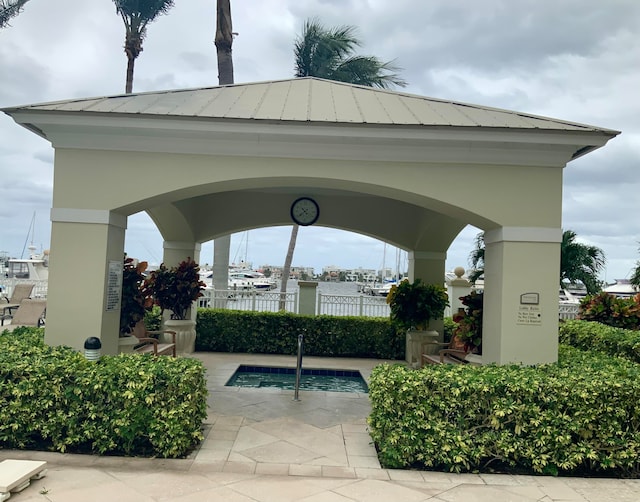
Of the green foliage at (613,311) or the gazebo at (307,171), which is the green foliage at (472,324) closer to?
the gazebo at (307,171)

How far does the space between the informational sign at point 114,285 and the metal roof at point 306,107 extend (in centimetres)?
195

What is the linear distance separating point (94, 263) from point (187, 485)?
9.92ft

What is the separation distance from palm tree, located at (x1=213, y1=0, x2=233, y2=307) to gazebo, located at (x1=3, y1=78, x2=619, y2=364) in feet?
27.0

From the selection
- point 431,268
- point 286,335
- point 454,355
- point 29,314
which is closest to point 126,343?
point 286,335

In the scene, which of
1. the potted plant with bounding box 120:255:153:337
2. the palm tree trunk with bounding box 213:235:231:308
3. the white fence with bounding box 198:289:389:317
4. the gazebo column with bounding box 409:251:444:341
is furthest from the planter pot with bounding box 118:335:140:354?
the palm tree trunk with bounding box 213:235:231:308

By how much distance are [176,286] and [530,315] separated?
7.19 meters

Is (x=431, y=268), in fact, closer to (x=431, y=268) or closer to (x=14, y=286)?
(x=431, y=268)

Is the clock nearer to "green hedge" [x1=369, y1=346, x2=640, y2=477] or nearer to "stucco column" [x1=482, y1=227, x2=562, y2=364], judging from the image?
"stucco column" [x1=482, y1=227, x2=562, y2=364]

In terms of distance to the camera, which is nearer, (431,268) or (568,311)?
(431,268)

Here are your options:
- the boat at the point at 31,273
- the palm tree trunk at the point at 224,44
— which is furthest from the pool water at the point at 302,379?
the boat at the point at 31,273

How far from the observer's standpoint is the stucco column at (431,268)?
35.7ft

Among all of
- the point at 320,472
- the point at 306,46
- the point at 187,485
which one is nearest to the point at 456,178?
the point at 320,472

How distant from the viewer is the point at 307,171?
19.4 ft

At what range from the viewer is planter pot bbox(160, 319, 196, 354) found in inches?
410
